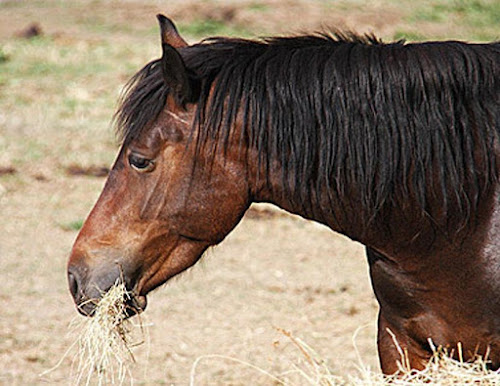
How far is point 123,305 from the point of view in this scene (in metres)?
2.90

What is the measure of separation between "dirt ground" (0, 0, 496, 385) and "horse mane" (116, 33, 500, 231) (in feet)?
2.00

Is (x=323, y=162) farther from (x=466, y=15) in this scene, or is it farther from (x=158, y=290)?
(x=466, y=15)

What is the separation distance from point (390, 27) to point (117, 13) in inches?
142

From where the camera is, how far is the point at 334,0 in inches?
503

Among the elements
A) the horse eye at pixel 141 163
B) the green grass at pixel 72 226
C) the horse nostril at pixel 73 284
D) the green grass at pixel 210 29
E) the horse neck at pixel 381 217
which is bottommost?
the green grass at pixel 210 29

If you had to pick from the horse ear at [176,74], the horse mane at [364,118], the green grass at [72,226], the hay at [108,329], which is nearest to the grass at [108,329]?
the hay at [108,329]

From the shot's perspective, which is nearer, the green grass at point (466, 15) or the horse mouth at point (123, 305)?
the horse mouth at point (123, 305)

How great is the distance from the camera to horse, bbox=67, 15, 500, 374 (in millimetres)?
2730

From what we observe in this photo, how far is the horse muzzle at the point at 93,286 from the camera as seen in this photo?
2855 millimetres

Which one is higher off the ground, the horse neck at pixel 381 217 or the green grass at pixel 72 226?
the horse neck at pixel 381 217

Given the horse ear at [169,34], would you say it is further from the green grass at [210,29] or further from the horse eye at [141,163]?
the green grass at [210,29]

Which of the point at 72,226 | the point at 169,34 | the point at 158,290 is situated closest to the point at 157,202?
the point at 169,34

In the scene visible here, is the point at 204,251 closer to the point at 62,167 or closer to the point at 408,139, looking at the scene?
the point at 408,139

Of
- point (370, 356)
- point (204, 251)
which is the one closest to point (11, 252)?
point (370, 356)
